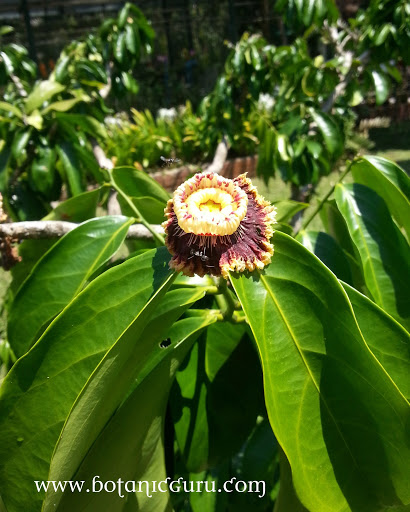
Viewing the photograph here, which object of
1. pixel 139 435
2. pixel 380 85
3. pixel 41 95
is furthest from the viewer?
pixel 380 85

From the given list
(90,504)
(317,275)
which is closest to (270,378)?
(317,275)

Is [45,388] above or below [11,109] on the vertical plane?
below

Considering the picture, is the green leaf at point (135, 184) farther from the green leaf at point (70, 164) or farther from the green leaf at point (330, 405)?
the green leaf at point (70, 164)

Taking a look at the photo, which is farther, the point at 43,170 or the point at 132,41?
the point at 132,41

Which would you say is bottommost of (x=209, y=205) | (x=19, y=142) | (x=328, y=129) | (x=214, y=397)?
(x=214, y=397)

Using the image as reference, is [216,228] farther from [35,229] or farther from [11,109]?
[11,109]

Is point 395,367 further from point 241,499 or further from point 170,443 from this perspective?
point 241,499

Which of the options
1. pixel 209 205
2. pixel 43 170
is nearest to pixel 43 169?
pixel 43 170
